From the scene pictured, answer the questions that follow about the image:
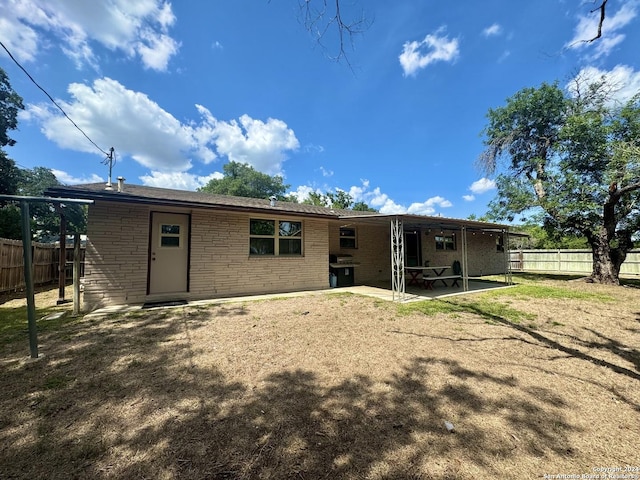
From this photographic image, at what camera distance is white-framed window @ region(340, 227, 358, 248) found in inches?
446

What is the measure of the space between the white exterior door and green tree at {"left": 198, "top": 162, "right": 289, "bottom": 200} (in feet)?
87.1

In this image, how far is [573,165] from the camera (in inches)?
485

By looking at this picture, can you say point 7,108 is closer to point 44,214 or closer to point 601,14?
point 44,214

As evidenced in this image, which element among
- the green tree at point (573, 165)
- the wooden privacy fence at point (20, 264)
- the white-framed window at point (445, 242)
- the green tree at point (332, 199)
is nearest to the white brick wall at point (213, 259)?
the wooden privacy fence at point (20, 264)

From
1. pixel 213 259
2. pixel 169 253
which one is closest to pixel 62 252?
pixel 169 253

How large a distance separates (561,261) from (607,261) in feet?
29.2

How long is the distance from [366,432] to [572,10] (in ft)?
19.3

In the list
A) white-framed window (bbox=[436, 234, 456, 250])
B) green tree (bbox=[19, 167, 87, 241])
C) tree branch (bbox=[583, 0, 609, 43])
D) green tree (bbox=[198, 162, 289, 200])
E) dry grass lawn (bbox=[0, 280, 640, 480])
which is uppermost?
green tree (bbox=[198, 162, 289, 200])

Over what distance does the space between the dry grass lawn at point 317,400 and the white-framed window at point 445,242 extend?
8.78 meters

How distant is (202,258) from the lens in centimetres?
770

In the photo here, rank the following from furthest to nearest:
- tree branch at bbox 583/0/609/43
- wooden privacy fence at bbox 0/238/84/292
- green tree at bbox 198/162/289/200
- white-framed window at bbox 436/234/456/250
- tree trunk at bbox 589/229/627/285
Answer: green tree at bbox 198/162/289/200 → white-framed window at bbox 436/234/456/250 → tree trunk at bbox 589/229/627/285 → wooden privacy fence at bbox 0/238/84/292 → tree branch at bbox 583/0/609/43

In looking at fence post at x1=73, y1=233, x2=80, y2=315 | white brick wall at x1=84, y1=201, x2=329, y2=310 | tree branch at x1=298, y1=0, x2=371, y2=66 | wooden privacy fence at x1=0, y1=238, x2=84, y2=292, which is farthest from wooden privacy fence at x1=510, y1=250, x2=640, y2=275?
wooden privacy fence at x1=0, y1=238, x2=84, y2=292

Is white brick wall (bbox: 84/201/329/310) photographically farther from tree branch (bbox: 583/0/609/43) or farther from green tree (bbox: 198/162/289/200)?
green tree (bbox: 198/162/289/200)

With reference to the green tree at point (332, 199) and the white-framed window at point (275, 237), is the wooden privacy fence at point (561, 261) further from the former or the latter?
the green tree at point (332, 199)
